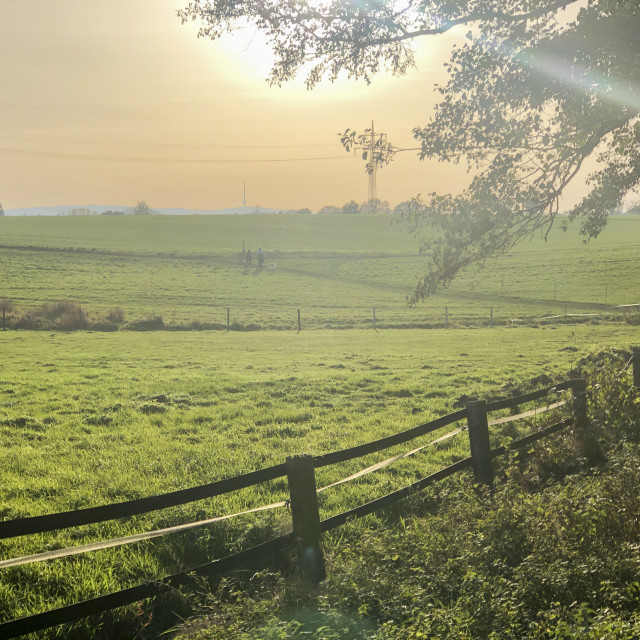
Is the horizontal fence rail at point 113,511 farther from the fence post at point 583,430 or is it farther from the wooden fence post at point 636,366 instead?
the wooden fence post at point 636,366

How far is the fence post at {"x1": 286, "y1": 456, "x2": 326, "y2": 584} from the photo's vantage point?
5547mm

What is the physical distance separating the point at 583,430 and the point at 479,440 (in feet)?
7.70

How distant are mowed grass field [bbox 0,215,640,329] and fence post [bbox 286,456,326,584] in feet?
72.5

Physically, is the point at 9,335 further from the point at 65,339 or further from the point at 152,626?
the point at 152,626

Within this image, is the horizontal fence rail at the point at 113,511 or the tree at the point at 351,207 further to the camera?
the tree at the point at 351,207

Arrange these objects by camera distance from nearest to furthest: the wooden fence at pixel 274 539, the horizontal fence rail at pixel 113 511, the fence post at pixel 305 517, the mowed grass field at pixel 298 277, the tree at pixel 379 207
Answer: the horizontal fence rail at pixel 113 511 → the wooden fence at pixel 274 539 → the fence post at pixel 305 517 → the mowed grass field at pixel 298 277 → the tree at pixel 379 207

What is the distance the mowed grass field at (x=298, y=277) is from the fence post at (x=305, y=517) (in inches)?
870

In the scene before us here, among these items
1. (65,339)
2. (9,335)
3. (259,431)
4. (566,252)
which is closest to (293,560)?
(259,431)

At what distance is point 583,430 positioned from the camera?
9328mm

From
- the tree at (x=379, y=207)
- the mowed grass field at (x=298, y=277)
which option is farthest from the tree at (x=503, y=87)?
the tree at (x=379, y=207)

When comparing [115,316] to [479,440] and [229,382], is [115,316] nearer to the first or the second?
[229,382]

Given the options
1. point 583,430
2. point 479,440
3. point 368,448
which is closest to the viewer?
point 368,448

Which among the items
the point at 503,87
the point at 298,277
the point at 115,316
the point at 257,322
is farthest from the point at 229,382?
the point at 298,277

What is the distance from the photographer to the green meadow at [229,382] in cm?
697
